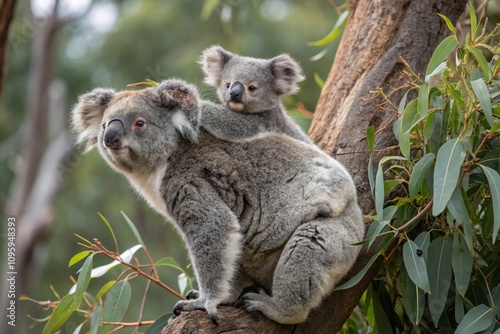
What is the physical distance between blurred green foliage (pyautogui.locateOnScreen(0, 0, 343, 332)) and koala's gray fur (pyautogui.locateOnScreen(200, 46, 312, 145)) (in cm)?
725

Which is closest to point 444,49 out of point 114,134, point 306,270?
point 306,270

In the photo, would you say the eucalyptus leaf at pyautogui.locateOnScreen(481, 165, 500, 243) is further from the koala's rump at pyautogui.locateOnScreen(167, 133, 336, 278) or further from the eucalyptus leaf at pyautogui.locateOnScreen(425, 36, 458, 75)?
the koala's rump at pyautogui.locateOnScreen(167, 133, 336, 278)

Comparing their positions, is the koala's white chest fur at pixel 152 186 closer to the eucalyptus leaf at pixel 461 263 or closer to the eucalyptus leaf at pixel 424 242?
the eucalyptus leaf at pixel 424 242

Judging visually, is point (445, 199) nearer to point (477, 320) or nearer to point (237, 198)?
point (477, 320)

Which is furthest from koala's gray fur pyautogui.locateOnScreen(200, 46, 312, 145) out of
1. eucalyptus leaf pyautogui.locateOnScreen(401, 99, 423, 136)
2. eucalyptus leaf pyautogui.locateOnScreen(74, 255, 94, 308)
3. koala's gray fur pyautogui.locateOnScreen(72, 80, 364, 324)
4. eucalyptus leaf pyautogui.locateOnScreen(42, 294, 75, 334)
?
eucalyptus leaf pyautogui.locateOnScreen(42, 294, 75, 334)

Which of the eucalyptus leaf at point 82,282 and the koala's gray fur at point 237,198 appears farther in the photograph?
the eucalyptus leaf at point 82,282

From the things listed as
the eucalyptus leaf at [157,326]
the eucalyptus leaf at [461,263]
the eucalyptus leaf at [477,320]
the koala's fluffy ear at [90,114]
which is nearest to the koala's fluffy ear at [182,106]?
the koala's fluffy ear at [90,114]

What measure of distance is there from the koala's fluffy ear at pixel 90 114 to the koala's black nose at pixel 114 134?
38 centimetres

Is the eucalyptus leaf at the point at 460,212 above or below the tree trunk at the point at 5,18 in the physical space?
below

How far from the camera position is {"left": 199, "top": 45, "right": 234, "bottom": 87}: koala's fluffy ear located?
16.9 ft

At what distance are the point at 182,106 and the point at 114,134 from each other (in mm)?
432

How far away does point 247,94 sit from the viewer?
4.68 m

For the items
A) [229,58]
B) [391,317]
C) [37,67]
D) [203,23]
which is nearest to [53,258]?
[37,67]

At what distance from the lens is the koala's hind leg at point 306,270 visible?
135 inches
